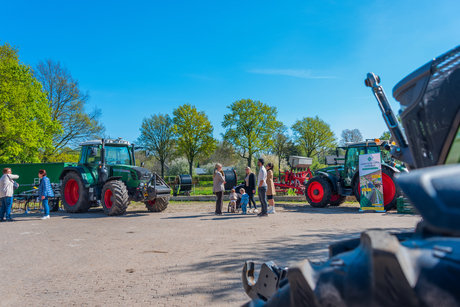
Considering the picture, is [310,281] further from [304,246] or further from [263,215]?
[263,215]

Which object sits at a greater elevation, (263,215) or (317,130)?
(317,130)

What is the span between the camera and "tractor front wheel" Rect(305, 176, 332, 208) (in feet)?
41.5

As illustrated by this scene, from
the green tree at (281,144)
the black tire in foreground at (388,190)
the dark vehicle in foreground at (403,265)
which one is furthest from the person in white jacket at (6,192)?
the green tree at (281,144)

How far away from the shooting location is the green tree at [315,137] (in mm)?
45656

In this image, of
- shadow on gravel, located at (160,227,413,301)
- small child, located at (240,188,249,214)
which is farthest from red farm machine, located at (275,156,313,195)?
shadow on gravel, located at (160,227,413,301)

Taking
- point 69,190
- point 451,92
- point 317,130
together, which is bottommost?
point 69,190

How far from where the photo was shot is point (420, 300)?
71 centimetres

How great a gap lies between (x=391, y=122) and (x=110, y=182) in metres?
9.95

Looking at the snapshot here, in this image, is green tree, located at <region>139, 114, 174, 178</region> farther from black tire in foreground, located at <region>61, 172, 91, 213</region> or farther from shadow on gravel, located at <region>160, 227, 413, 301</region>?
shadow on gravel, located at <region>160, 227, 413, 301</region>

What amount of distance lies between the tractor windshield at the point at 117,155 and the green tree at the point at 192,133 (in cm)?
2440

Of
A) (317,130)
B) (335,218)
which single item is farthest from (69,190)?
(317,130)

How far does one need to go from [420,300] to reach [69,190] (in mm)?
13778


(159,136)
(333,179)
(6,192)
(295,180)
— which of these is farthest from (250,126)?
(6,192)

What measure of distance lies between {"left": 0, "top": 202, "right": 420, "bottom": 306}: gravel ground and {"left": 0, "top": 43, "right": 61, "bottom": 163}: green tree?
13.5 metres
